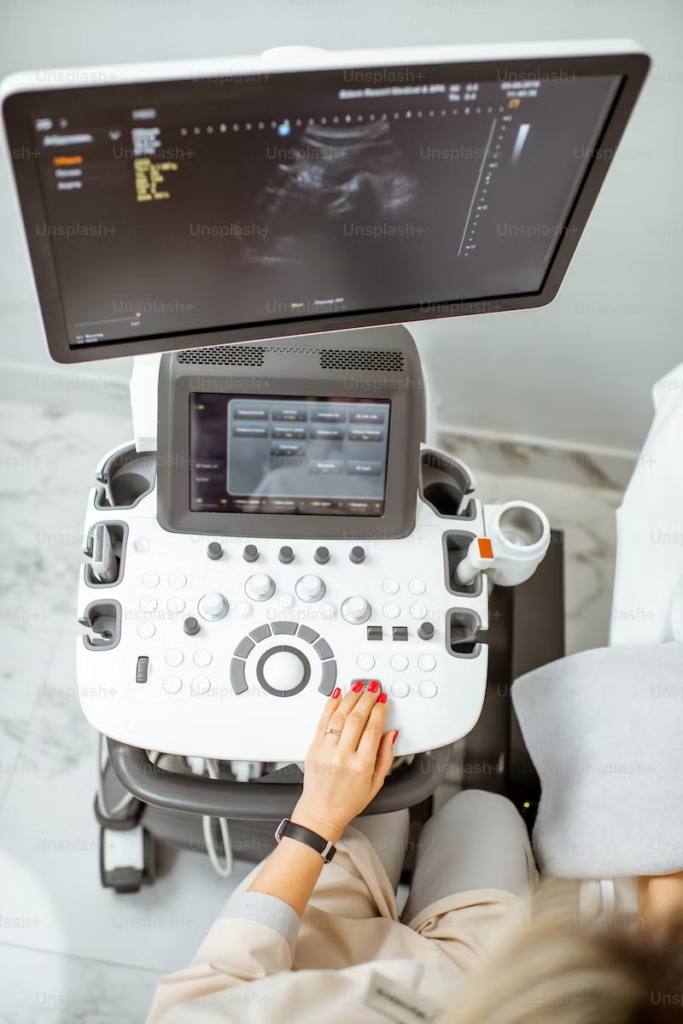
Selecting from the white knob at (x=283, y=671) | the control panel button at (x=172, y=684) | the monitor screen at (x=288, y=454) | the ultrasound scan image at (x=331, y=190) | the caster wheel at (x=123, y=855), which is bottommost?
the caster wheel at (x=123, y=855)

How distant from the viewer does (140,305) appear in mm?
812

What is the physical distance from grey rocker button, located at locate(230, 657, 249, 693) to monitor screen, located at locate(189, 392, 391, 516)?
19cm

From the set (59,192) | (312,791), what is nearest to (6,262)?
(59,192)

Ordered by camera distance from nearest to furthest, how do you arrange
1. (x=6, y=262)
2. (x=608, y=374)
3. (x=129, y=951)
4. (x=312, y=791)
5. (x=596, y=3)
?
1. (x=312, y=791)
2. (x=596, y=3)
3. (x=129, y=951)
4. (x=6, y=262)
5. (x=608, y=374)

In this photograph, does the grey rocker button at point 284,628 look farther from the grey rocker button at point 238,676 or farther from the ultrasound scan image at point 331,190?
the ultrasound scan image at point 331,190

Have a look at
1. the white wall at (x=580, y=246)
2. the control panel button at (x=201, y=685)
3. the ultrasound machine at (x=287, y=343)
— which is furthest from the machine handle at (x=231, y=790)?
the white wall at (x=580, y=246)

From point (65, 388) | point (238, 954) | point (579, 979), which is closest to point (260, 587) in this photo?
point (238, 954)

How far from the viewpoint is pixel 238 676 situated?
948 millimetres

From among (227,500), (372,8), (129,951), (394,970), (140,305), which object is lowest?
(129,951)

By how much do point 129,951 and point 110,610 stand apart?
791 mm

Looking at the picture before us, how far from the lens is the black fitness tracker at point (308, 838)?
0.92m

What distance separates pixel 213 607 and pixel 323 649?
145 mm

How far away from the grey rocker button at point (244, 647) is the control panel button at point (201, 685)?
48 mm

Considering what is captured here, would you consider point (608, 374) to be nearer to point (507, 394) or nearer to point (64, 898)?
point (507, 394)
